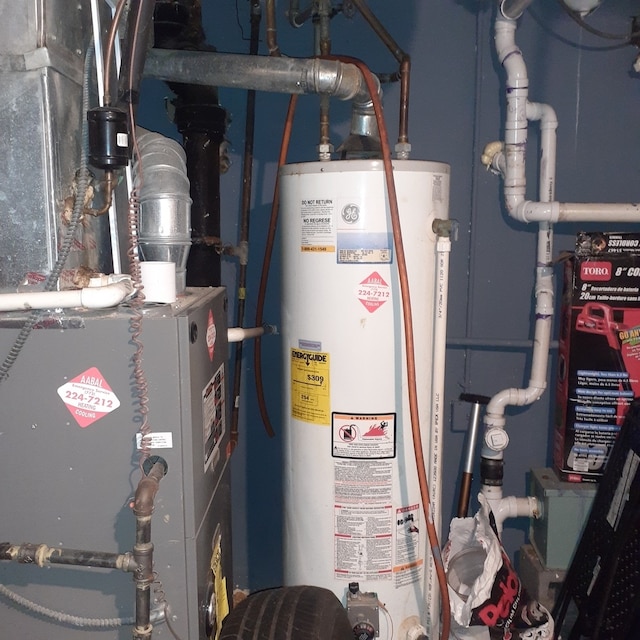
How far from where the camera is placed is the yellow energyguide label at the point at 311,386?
1.47 metres

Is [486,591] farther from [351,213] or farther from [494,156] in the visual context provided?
[494,156]

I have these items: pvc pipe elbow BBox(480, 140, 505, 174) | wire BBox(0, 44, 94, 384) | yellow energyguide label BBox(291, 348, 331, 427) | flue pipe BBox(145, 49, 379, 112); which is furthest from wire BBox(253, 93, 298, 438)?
wire BBox(0, 44, 94, 384)

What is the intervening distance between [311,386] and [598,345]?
0.96 meters

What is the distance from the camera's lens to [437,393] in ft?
4.96

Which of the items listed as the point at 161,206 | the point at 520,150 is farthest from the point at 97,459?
the point at 520,150

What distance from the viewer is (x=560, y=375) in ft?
6.41

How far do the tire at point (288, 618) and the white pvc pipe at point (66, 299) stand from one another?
0.76 metres

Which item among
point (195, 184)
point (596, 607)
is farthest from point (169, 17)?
point (596, 607)

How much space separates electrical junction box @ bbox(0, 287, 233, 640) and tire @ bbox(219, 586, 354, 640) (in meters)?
0.15

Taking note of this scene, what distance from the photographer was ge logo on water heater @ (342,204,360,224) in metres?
1.37

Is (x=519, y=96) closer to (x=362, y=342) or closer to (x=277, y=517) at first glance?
(x=362, y=342)

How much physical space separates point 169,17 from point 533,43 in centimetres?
114

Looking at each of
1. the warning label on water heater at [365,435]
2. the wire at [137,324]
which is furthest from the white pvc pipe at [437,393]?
the wire at [137,324]

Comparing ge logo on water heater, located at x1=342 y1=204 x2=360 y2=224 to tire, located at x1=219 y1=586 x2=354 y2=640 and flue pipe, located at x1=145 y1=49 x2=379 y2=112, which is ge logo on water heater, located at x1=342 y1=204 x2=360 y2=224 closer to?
flue pipe, located at x1=145 y1=49 x2=379 y2=112
